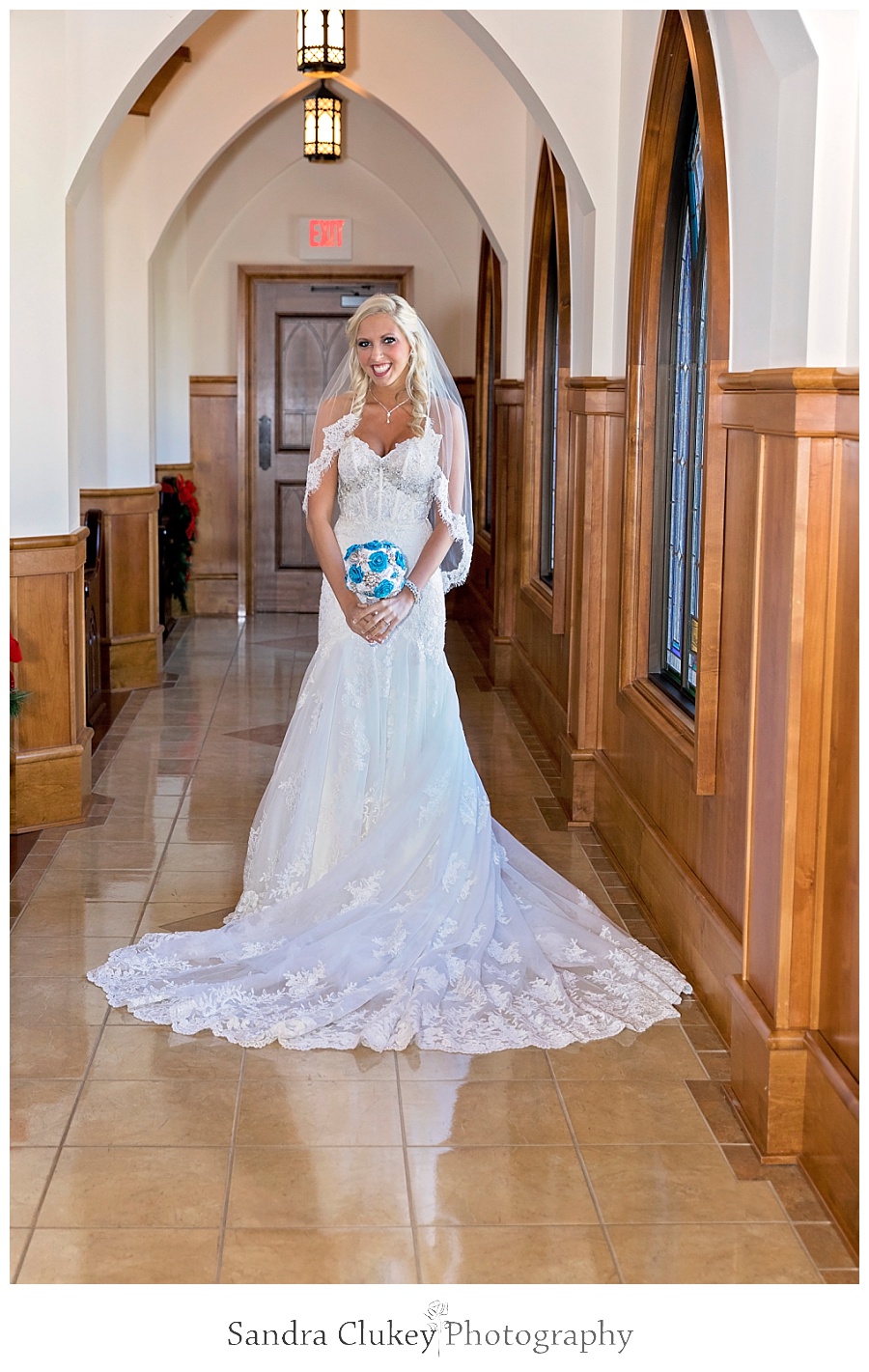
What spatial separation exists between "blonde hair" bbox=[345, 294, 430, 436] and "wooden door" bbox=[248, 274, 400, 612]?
7183 mm

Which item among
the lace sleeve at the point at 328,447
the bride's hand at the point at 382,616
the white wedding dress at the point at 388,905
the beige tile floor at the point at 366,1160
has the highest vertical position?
the lace sleeve at the point at 328,447

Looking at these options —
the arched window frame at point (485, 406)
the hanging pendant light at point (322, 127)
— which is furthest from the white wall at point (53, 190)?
the arched window frame at point (485, 406)

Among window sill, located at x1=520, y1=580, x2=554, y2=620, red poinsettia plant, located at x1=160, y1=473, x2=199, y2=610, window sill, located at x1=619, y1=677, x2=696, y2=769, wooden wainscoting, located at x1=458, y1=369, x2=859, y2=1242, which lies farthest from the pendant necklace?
red poinsettia plant, located at x1=160, y1=473, x2=199, y2=610

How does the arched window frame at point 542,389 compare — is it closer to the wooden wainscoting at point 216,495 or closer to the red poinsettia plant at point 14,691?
the red poinsettia plant at point 14,691

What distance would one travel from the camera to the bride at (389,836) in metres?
4.10

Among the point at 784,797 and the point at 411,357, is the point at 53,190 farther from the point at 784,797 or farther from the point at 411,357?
the point at 784,797

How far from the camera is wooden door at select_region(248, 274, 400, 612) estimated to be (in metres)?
11.7

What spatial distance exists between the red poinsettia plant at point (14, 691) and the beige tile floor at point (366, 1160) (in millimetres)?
1020

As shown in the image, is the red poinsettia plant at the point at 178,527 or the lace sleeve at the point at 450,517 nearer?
the lace sleeve at the point at 450,517

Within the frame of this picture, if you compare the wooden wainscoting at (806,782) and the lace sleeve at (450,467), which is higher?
the lace sleeve at (450,467)

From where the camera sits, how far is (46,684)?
5.88 metres

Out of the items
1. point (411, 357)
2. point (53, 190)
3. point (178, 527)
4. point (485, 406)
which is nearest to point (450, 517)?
point (411, 357)

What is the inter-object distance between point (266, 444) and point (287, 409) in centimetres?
33

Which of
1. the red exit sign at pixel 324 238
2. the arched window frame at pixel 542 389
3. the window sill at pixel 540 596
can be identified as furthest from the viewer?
the red exit sign at pixel 324 238
